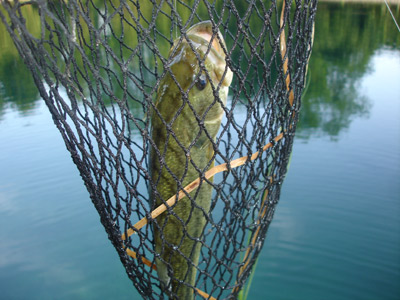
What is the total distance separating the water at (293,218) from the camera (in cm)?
418

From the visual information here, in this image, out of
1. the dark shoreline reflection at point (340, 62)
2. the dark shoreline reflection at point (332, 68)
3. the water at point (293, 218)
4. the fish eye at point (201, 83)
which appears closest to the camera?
the fish eye at point (201, 83)

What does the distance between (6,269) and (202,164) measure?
13.6ft

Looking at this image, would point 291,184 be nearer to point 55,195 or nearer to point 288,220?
point 288,220

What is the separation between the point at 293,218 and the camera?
519 cm

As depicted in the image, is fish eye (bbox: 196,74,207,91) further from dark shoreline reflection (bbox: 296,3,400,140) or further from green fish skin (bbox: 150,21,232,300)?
dark shoreline reflection (bbox: 296,3,400,140)

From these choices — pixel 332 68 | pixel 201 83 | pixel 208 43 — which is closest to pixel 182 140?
pixel 201 83

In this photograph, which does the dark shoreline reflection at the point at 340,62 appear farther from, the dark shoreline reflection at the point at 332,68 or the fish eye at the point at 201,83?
the fish eye at the point at 201,83

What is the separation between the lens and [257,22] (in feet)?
30.7

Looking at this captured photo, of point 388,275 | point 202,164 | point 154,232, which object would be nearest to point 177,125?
point 202,164

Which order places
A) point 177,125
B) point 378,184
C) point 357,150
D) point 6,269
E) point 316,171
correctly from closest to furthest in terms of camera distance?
point 177,125
point 6,269
point 378,184
point 316,171
point 357,150

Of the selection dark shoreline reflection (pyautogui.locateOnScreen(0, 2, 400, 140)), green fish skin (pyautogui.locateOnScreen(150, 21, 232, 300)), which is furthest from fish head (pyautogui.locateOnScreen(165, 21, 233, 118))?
dark shoreline reflection (pyautogui.locateOnScreen(0, 2, 400, 140))

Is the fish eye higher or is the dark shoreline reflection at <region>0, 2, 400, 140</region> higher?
the dark shoreline reflection at <region>0, 2, 400, 140</region>

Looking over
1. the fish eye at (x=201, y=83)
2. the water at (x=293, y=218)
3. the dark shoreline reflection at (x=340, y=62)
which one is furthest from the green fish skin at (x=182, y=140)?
the dark shoreline reflection at (x=340, y=62)

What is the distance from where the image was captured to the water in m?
4.18
